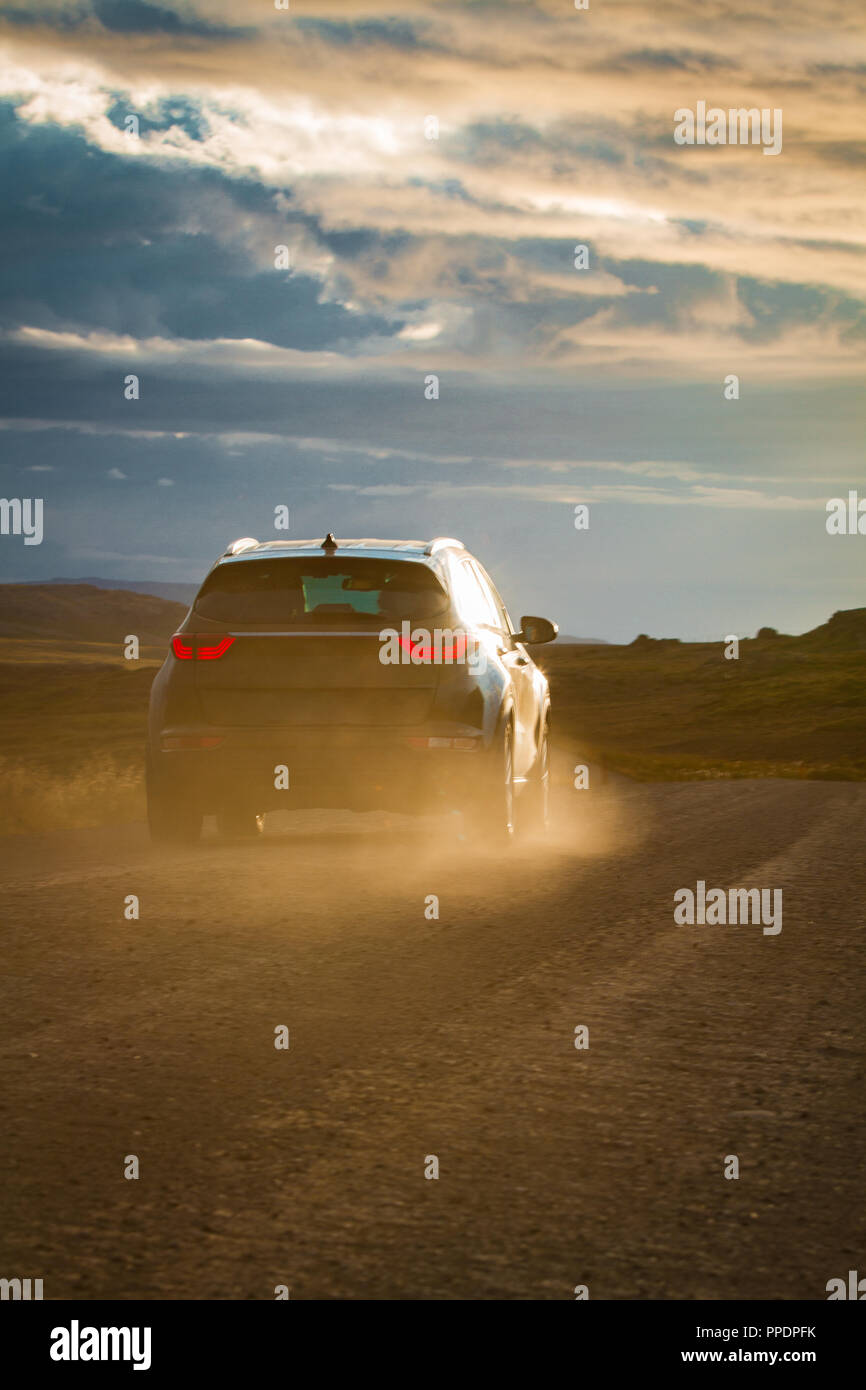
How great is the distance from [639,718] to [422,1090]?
309 feet

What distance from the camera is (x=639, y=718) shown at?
98.2 metres

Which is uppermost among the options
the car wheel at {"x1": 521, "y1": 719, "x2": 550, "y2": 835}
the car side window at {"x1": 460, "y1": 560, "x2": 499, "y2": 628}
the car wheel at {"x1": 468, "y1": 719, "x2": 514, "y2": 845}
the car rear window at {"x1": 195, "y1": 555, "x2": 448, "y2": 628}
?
the car side window at {"x1": 460, "y1": 560, "x2": 499, "y2": 628}

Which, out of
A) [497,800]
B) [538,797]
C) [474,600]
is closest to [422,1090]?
[497,800]

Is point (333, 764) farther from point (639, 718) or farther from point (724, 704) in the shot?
point (724, 704)

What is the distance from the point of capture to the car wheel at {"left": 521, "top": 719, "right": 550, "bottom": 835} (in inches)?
509

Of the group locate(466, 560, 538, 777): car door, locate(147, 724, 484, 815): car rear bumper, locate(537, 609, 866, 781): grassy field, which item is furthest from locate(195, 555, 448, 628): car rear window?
locate(537, 609, 866, 781): grassy field

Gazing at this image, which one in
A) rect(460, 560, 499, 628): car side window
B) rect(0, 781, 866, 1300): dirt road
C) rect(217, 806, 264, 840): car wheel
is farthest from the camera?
rect(217, 806, 264, 840): car wheel

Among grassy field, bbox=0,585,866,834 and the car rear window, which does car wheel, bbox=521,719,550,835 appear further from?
grassy field, bbox=0,585,866,834

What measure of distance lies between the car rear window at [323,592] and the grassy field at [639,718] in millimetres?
5406

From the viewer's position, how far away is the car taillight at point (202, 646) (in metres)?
10.3

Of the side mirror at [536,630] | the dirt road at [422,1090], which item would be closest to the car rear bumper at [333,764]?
the dirt road at [422,1090]

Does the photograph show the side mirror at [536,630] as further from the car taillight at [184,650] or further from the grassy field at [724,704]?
the grassy field at [724,704]

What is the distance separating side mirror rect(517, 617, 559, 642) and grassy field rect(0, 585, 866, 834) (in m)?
5.40

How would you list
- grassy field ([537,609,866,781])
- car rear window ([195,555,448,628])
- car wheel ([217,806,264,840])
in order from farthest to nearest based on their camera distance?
grassy field ([537,609,866,781]) → car wheel ([217,806,264,840]) → car rear window ([195,555,448,628])
